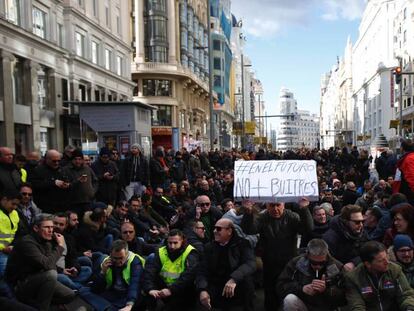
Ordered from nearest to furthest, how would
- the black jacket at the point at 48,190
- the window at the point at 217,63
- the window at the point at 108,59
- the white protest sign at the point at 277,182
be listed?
1. the white protest sign at the point at 277,182
2. the black jacket at the point at 48,190
3. the window at the point at 108,59
4. the window at the point at 217,63

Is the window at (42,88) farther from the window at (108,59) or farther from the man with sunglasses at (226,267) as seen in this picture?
the man with sunglasses at (226,267)

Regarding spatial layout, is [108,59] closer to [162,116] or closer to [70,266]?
[162,116]

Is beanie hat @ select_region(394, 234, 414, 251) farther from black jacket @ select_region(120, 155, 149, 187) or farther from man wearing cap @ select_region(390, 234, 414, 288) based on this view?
black jacket @ select_region(120, 155, 149, 187)

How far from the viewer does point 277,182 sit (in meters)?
6.19

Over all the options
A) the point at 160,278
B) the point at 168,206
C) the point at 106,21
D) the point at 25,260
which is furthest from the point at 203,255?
the point at 106,21

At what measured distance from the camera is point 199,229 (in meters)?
7.05

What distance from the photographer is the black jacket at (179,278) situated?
18.1 ft

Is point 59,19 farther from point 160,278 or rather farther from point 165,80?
point 160,278

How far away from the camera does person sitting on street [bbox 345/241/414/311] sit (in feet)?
14.4

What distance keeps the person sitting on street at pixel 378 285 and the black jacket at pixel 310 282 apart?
171mm

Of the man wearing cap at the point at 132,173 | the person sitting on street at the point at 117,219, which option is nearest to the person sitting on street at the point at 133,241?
the person sitting on street at the point at 117,219

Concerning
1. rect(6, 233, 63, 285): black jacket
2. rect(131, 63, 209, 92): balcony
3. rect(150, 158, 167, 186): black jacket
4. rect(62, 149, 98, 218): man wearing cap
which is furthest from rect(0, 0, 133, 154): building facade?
rect(6, 233, 63, 285): black jacket

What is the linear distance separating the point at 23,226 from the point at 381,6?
2944 inches

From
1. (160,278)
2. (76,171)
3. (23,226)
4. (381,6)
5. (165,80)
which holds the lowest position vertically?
(160,278)
